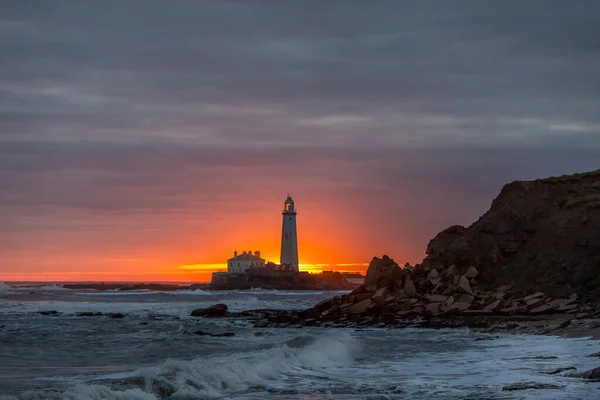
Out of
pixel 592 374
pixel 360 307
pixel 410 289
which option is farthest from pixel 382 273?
pixel 592 374

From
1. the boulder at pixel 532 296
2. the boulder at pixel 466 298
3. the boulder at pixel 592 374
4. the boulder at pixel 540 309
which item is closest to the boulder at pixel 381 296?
the boulder at pixel 466 298

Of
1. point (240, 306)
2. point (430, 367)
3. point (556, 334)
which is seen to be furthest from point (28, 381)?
point (240, 306)

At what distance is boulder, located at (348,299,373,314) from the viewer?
34.8 m

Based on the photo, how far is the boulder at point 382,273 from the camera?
3612 cm

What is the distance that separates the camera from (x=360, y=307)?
35281 millimetres

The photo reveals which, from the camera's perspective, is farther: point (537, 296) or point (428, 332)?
point (537, 296)

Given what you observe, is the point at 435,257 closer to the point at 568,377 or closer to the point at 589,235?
the point at 589,235

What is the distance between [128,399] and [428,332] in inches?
625

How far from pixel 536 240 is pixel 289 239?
65.7m

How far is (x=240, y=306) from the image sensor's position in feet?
186

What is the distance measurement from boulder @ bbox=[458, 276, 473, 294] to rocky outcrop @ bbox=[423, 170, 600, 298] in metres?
0.72

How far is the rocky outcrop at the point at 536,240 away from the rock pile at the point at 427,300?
0.70 metres

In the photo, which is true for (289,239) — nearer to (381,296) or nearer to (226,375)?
(381,296)

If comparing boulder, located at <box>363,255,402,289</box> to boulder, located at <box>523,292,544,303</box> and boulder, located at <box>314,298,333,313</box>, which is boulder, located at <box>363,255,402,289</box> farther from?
boulder, located at <box>523,292,544,303</box>
